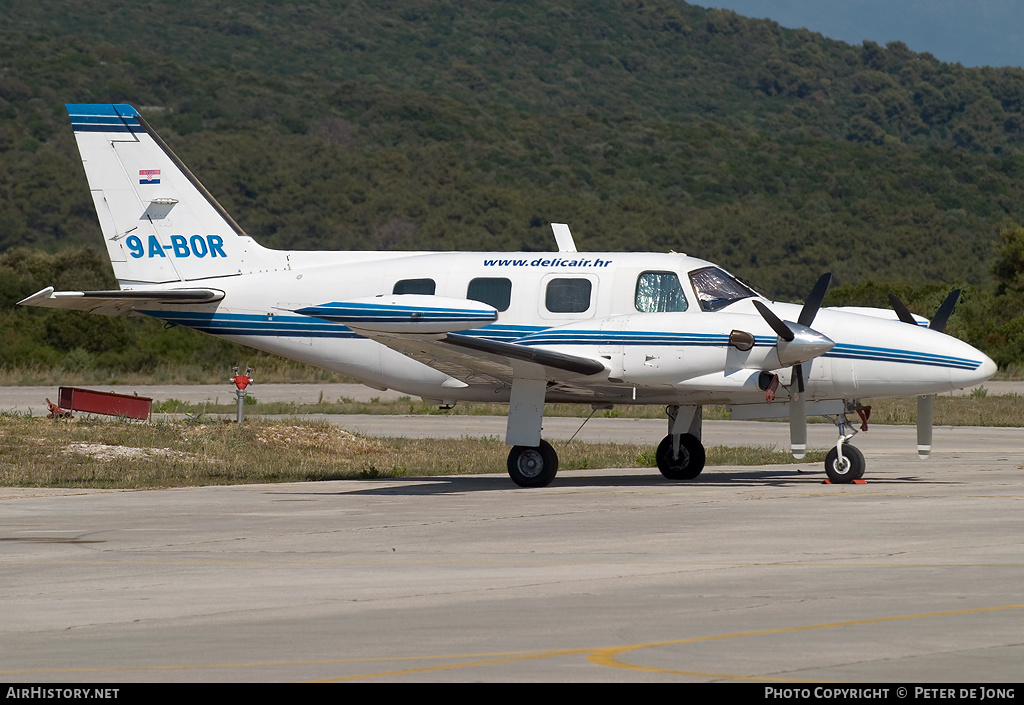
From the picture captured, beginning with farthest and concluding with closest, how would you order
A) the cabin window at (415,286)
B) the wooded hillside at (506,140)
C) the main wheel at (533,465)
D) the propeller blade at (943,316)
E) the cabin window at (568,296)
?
the wooded hillside at (506,140)
the cabin window at (415,286)
the propeller blade at (943,316)
the cabin window at (568,296)
the main wheel at (533,465)

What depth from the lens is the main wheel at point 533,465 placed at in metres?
19.0

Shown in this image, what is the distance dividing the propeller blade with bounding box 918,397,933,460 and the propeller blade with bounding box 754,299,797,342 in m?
2.37

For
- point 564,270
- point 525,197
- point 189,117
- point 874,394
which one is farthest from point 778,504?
point 189,117

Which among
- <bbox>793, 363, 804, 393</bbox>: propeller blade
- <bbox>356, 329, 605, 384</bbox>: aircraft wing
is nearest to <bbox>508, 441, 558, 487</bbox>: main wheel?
<bbox>356, 329, 605, 384</bbox>: aircraft wing

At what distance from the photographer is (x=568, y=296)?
63.1 feet

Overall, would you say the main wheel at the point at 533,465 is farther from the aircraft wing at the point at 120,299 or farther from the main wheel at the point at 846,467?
the aircraft wing at the point at 120,299

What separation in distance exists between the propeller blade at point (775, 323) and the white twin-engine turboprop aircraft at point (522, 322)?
0.03 meters

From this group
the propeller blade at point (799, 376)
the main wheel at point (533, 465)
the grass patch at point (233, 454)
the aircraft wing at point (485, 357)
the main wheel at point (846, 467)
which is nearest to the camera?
the aircraft wing at point (485, 357)

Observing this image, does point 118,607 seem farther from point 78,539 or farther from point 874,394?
point 874,394

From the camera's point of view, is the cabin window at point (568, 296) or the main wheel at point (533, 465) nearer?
the main wheel at point (533, 465)

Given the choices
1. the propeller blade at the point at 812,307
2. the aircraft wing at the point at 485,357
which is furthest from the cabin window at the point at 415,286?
the propeller blade at the point at 812,307

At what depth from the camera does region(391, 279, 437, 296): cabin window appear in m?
19.6

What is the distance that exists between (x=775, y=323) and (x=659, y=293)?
6.16 ft

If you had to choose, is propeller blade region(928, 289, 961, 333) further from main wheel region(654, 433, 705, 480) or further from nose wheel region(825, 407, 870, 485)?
main wheel region(654, 433, 705, 480)
